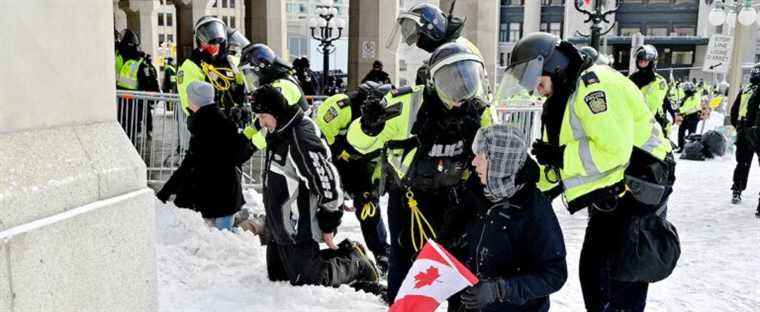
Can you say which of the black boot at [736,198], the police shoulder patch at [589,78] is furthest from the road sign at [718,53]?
the police shoulder patch at [589,78]

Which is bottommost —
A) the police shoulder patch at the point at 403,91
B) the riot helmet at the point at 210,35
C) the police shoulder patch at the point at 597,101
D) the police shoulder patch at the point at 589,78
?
the police shoulder patch at the point at 403,91

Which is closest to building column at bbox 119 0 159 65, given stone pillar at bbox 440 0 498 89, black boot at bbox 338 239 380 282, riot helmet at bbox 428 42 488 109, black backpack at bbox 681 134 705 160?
stone pillar at bbox 440 0 498 89

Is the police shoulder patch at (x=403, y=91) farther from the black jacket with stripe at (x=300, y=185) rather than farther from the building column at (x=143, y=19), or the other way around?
the building column at (x=143, y=19)

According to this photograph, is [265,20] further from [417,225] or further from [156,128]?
[417,225]

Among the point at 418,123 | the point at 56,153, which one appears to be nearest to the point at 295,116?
the point at 418,123

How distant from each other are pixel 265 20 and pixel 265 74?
42.4ft

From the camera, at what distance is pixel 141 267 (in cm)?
270

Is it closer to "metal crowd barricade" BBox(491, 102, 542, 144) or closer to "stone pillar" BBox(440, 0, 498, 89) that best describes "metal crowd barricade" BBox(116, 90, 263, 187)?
"metal crowd barricade" BBox(491, 102, 542, 144)

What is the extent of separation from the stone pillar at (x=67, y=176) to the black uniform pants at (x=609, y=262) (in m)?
2.06

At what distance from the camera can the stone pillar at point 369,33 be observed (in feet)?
46.6

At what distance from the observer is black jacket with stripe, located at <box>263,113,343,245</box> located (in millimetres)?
4168

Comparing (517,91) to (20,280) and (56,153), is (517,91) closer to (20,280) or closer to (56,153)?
(56,153)

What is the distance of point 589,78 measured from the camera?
3.10 metres

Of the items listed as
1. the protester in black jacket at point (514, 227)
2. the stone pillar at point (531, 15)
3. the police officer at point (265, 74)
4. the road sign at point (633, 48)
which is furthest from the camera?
the stone pillar at point (531, 15)
